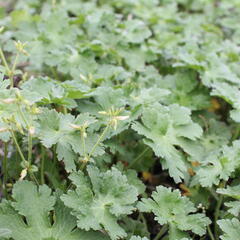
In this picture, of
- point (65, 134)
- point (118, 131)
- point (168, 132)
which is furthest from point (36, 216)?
point (168, 132)

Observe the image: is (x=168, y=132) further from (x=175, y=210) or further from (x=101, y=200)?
(x=101, y=200)

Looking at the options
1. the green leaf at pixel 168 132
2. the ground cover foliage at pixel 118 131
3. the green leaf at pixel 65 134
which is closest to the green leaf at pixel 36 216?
the ground cover foliage at pixel 118 131

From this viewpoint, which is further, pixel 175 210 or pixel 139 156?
pixel 139 156

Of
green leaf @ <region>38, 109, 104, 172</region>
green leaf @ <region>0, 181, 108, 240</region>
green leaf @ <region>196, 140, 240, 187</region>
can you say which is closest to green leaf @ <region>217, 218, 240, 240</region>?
green leaf @ <region>196, 140, 240, 187</region>

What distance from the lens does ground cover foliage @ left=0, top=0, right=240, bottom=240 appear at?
170cm

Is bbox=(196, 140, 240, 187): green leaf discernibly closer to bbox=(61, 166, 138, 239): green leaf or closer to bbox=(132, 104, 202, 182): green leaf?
bbox=(132, 104, 202, 182): green leaf

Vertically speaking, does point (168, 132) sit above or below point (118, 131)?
below

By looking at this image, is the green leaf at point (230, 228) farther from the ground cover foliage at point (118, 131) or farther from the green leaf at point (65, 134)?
the green leaf at point (65, 134)

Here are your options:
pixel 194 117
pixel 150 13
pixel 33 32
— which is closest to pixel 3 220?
pixel 194 117

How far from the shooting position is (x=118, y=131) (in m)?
1.97

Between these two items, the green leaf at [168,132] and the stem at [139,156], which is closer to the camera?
the green leaf at [168,132]

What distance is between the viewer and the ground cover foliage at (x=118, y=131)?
1697mm

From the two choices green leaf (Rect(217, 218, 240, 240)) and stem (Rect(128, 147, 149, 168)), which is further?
stem (Rect(128, 147, 149, 168))

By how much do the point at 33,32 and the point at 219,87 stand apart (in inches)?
53.9
